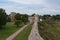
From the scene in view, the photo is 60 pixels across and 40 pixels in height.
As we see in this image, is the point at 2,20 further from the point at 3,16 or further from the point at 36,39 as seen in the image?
the point at 36,39

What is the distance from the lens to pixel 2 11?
3891 cm

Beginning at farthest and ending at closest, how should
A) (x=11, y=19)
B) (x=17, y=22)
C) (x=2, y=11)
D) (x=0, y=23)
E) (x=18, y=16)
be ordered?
(x=11, y=19) → (x=18, y=16) → (x=17, y=22) → (x=2, y=11) → (x=0, y=23)

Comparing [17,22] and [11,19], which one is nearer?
[17,22]

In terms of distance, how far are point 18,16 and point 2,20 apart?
1934 cm

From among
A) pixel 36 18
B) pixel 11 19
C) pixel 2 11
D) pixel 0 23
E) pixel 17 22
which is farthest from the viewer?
pixel 36 18

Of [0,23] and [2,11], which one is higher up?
[2,11]

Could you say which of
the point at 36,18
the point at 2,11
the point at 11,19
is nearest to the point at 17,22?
the point at 2,11

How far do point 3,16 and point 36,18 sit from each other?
54683mm

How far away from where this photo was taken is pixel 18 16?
55.7m

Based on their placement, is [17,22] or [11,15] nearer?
[17,22]

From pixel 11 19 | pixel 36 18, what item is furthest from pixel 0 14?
pixel 36 18

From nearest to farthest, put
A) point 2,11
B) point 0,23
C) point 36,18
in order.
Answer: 1. point 0,23
2. point 2,11
3. point 36,18

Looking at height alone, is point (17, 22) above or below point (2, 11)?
below

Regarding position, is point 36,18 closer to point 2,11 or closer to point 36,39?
point 2,11
